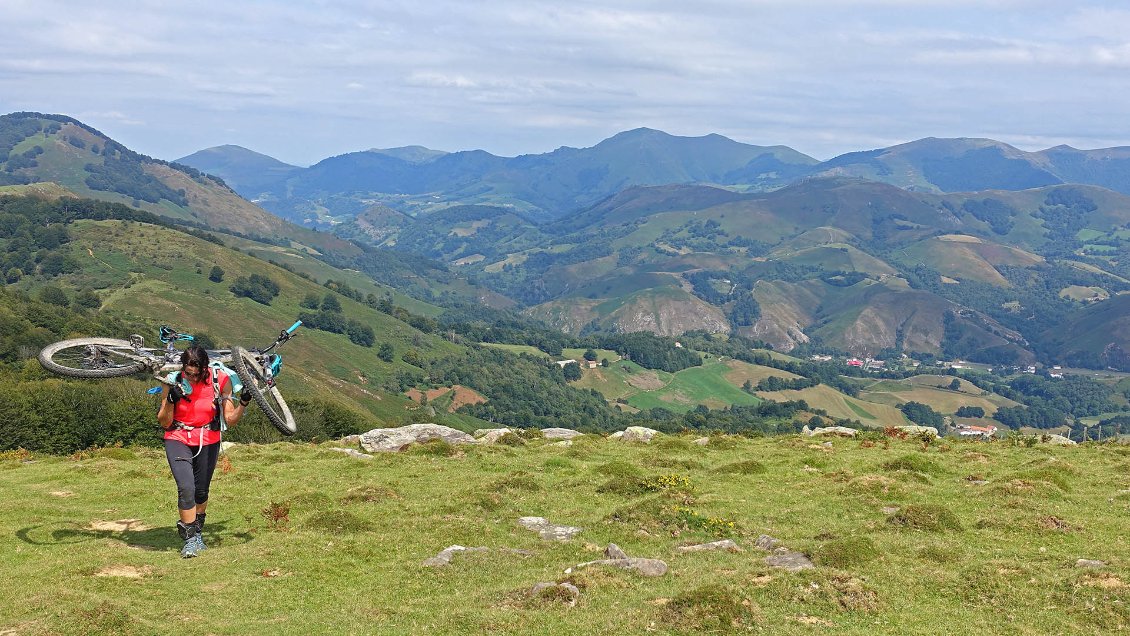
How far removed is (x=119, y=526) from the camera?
24844mm

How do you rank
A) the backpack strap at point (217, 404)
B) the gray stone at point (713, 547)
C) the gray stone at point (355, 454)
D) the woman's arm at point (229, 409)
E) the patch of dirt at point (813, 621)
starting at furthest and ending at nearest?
the gray stone at point (355, 454) → the gray stone at point (713, 547) → the woman's arm at point (229, 409) → the backpack strap at point (217, 404) → the patch of dirt at point (813, 621)

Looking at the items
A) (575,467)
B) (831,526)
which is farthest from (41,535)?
(831,526)

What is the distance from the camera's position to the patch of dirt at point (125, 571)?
61.0ft

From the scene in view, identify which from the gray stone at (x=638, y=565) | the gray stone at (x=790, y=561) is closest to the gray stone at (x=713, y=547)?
the gray stone at (x=790, y=561)

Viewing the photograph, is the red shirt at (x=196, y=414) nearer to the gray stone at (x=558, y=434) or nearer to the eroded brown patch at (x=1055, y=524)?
the eroded brown patch at (x=1055, y=524)

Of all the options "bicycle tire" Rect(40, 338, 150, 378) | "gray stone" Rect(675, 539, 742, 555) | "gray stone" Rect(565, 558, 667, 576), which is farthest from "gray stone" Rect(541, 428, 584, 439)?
"gray stone" Rect(565, 558, 667, 576)

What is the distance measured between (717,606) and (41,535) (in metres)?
19.3

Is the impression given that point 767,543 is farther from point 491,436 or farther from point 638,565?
point 491,436

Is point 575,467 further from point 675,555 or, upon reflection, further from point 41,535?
point 41,535

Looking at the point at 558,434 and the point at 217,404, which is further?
the point at 558,434

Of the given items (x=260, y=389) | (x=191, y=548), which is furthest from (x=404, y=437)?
(x=191, y=548)

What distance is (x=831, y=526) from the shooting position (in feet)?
83.9

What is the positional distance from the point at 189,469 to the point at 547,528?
36.0 feet

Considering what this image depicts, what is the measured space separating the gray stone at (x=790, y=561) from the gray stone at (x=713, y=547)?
4.95ft
